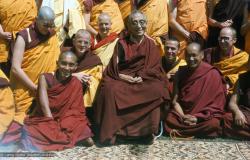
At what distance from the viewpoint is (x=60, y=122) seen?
6660 mm

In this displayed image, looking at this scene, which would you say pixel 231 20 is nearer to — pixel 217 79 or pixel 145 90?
pixel 217 79

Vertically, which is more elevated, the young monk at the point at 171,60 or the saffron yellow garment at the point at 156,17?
the saffron yellow garment at the point at 156,17

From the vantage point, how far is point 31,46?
7031 mm

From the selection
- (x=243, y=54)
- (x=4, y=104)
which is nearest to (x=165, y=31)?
(x=243, y=54)

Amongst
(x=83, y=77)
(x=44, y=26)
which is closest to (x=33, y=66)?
(x=44, y=26)

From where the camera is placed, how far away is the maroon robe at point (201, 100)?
7.01m

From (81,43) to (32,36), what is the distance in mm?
603

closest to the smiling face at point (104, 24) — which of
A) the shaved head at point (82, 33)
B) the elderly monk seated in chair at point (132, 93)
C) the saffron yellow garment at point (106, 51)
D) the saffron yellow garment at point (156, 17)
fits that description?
the saffron yellow garment at point (106, 51)

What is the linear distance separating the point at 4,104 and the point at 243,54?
3.18 metres

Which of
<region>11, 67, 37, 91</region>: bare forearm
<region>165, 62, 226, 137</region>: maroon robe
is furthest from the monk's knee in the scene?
<region>11, 67, 37, 91</region>: bare forearm

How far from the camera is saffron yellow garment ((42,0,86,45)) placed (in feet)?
25.2

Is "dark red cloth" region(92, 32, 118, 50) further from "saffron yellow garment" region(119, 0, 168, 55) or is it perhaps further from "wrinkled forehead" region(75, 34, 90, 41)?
"saffron yellow garment" region(119, 0, 168, 55)

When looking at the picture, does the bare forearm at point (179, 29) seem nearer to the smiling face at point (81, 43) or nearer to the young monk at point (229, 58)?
the young monk at point (229, 58)

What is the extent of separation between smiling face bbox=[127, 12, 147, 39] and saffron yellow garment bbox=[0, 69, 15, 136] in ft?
5.52
